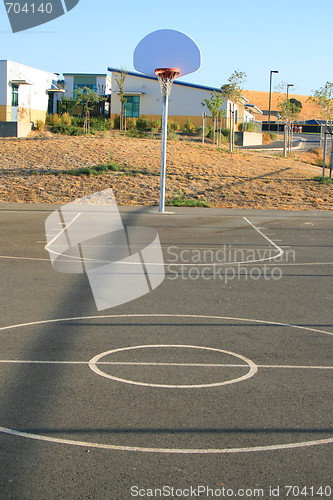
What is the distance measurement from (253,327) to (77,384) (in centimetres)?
324

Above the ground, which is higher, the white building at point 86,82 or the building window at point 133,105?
the white building at point 86,82

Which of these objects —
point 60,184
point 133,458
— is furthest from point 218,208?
point 133,458

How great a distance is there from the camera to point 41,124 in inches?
1756

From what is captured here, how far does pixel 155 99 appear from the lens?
190 feet

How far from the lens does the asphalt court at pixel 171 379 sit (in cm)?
510

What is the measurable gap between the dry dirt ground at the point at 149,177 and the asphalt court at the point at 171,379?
14.1 m

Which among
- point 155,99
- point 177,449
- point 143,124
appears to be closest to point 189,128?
point 143,124

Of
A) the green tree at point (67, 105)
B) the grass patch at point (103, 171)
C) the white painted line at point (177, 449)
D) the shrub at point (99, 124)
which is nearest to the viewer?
the white painted line at point (177, 449)

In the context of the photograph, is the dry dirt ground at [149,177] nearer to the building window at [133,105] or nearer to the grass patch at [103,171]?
the grass patch at [103,171]

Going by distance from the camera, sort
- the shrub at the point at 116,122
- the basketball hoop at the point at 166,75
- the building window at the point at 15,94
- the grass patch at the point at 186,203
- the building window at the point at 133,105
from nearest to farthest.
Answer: the basketball hoop at the point at 166,75, the grass patch at the point at 186,203, the building window at the point at 15,94, the shrub at the point at 116,122, the building window at the point at 133,105

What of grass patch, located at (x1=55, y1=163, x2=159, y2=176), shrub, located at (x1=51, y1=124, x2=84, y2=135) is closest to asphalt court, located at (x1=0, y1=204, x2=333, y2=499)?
grass patch, located at (x1=55, y1=163, x2=159, y2=176)

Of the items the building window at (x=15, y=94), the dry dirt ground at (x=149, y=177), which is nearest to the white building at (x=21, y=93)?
the building window at (x=15, y=94)

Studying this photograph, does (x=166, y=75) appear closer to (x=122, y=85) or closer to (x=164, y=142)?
(x=164, y=142)

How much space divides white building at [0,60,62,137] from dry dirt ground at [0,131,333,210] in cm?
1377
